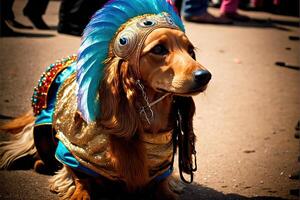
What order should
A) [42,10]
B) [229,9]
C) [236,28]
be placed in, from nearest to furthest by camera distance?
[42,10] → [236,28] → [229,9]

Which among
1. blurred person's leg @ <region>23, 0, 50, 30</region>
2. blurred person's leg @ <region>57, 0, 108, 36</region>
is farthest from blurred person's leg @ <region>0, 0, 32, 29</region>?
blurred person's leg @ <region>57, 0, 108, 36</region>

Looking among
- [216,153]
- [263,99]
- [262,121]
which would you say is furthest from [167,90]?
[263,99]

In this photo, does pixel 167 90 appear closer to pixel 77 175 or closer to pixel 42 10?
pixel 77 175

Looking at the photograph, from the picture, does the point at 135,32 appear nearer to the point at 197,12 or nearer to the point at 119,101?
the point at 119,101

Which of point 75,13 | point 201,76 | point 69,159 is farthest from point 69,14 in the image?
point 201,76

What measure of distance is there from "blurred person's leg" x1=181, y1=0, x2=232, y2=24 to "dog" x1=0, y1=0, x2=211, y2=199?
5.78 m

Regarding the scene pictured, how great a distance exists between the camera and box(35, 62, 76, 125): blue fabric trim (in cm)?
297

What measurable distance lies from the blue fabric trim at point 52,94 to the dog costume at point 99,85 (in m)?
0.20

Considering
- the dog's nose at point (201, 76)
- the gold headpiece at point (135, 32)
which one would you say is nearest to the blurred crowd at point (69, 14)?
the gold headpiece at point (135, 32)

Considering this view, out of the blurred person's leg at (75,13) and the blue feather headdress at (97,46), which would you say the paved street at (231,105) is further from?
the blue feather headdress at (97,46)

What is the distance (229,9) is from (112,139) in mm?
7182

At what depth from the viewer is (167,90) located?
234 cm

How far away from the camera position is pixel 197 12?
837 centimetres

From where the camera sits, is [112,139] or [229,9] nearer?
[112,139]
